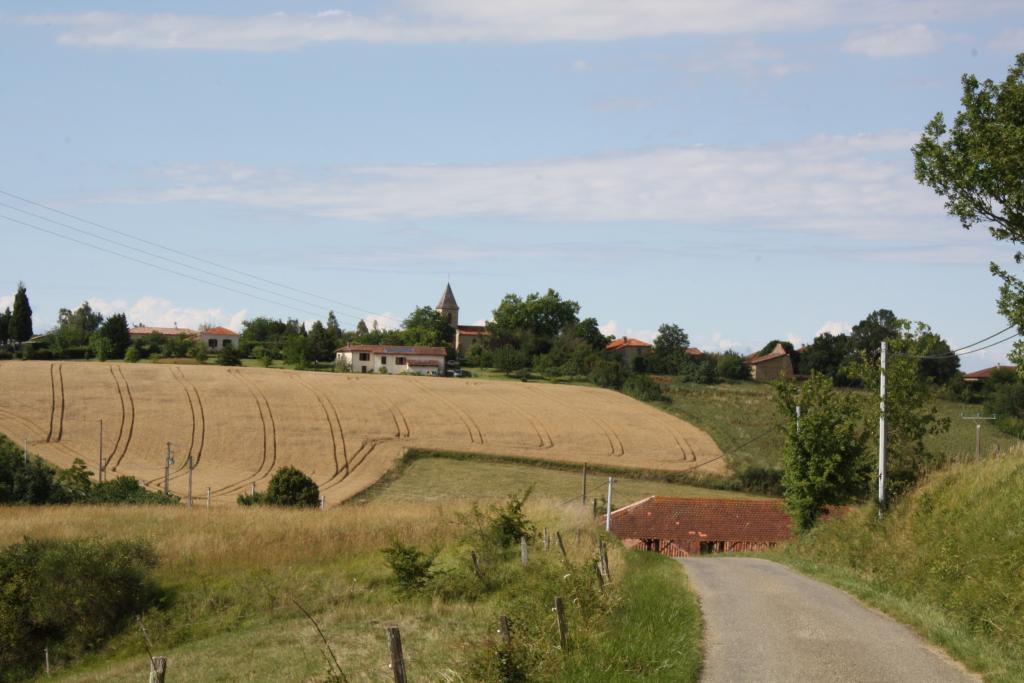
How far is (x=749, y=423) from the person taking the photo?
78.2 meters

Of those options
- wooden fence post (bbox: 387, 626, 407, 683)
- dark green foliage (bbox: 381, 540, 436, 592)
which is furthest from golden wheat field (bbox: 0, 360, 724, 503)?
wooden fence post (bbox: 387, 626, 407, 683)

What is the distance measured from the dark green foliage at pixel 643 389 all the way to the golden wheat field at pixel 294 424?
4376 millimetres

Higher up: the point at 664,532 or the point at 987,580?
the point at 987,580

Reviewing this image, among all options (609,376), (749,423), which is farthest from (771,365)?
(749,423)

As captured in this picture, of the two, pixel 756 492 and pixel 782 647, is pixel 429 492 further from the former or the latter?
pixel 782 647

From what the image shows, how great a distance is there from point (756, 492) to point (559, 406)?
24.7 m

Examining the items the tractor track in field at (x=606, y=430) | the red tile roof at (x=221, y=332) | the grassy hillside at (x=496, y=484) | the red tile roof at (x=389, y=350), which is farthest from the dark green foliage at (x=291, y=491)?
the red tile roof at (x=221, y=332)

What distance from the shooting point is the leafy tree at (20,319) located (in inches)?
4914

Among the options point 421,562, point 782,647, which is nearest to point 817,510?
point 421,562

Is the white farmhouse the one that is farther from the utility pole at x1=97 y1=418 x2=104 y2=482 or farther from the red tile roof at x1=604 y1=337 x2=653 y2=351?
the red tile roof at x1=604 y1=337 x2=653 y2=351

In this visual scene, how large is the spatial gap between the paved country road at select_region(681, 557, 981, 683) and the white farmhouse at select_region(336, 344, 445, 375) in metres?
85.1

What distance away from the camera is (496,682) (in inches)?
432

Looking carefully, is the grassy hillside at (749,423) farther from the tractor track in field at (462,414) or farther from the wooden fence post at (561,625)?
the wooden fence post at (561,625)

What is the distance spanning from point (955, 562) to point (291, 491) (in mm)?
31540
